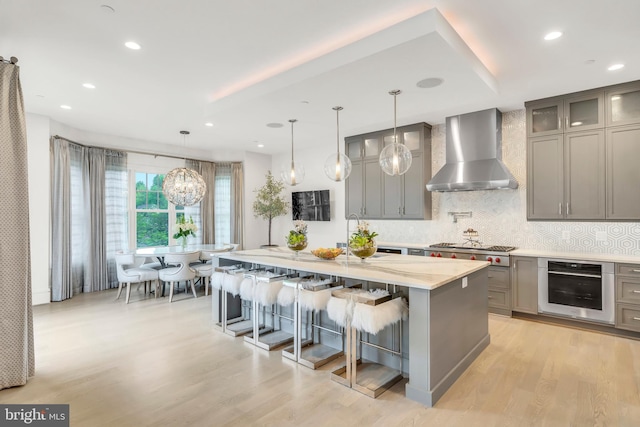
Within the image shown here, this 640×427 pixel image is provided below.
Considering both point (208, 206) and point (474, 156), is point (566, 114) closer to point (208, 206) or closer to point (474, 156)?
point (474, 156)

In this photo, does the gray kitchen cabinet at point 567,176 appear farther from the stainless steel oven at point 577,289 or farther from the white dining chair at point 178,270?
the white dining chair at point 178,270

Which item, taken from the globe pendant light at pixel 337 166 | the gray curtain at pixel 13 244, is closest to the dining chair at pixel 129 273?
the gray curtain at pixel 13 244

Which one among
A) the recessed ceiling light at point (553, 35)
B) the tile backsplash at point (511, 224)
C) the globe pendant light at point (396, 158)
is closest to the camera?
the recessed ceiling light at point (553, 35)

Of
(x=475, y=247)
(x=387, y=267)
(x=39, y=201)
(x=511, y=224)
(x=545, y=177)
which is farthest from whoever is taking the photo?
(x=39, y=201)

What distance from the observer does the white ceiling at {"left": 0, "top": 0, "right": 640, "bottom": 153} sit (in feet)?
8.84

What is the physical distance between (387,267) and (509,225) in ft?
9.76

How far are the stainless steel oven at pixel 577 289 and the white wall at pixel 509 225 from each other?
575 mm

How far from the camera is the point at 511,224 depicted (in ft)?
16.8

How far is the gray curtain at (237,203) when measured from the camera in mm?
8086

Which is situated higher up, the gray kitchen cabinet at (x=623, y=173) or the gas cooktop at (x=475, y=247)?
the gray kitchen cabinet at (x=623, y=173)

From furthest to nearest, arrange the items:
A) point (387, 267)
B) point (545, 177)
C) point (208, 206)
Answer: point (208, 206) < point (545, 177) < point (387, 267)

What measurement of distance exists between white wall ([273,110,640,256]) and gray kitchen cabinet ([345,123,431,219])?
0.27 meters

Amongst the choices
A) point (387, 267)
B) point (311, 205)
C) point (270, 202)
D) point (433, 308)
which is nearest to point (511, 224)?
point (387, 267)

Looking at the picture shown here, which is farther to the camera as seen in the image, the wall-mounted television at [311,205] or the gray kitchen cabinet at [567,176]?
the wall-mounted television at [311,205]
